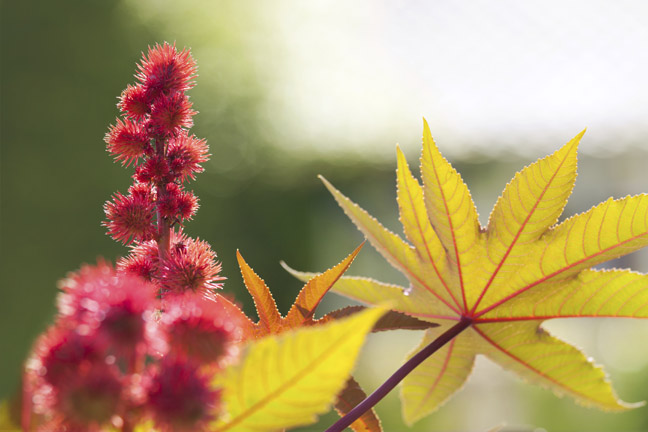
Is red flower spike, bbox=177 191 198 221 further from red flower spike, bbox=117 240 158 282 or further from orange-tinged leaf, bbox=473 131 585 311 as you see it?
orange-tinged leaf, bbox=473 131 585 311

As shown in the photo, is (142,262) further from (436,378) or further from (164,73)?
(436,378)

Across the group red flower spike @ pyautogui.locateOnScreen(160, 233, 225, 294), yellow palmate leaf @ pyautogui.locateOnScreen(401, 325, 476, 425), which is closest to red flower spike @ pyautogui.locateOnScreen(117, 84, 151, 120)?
red flower spike @ pyautogui.locateOnScreen(160, 233, 225, 294)

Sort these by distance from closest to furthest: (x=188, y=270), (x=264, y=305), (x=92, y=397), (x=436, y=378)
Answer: (x=92, y=397), (x=188, y=270), (x=264, y=305), (x=436, y=378)

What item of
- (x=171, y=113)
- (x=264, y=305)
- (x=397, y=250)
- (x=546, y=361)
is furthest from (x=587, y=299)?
(x=171, y=113)

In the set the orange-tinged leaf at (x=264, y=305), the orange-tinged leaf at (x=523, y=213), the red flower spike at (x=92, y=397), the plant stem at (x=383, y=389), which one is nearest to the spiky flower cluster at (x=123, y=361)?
the red flower spike at (x=92, y=397)

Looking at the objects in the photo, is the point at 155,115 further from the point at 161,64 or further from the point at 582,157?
the point at 582,157

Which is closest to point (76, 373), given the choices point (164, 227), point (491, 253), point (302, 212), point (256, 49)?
point (164, 227)

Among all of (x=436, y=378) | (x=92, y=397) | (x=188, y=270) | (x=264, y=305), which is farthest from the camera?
(x=436, y=378)
